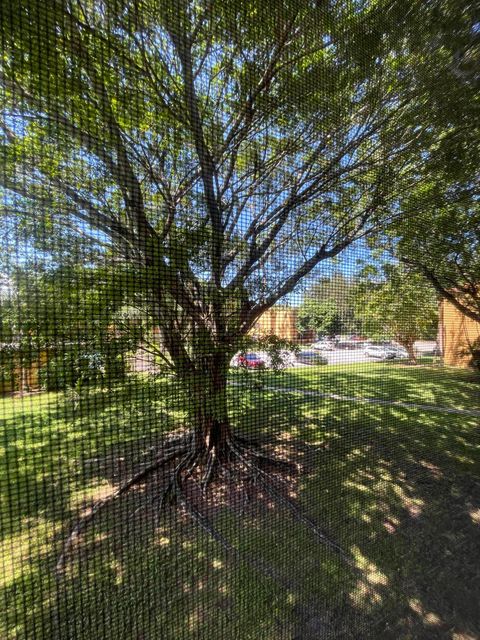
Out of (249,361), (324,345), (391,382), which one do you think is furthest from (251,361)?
(391,382)

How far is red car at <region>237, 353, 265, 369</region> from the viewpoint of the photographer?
1.46 m

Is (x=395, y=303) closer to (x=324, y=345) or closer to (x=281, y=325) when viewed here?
(x=324, y=345)

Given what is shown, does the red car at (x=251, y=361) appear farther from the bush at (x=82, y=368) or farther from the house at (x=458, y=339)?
the house at (x=458, y=339)

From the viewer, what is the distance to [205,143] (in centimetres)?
117

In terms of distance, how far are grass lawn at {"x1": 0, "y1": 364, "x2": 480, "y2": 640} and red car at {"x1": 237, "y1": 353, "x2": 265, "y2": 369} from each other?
0.37ft

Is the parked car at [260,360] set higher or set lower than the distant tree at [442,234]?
lower

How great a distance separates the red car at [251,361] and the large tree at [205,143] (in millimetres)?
117

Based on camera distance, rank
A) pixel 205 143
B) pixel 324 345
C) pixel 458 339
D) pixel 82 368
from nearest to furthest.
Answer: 1. pixel 82 368
2. pixel 205 143
3. pixel 324 345
4. pixel 458 339

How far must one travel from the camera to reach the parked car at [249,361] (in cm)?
144

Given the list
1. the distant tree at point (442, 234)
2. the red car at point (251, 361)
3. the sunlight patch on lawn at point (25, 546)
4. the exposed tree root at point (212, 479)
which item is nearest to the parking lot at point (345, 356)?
the red car at point (251, 361)

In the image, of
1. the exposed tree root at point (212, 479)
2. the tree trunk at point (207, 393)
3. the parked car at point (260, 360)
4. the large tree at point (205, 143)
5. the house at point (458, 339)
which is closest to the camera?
the large tree at point (205, 143)

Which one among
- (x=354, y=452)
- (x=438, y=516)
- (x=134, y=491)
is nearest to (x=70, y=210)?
(x=134, y=491)

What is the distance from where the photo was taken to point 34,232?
0.81 m

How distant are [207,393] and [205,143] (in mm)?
978
